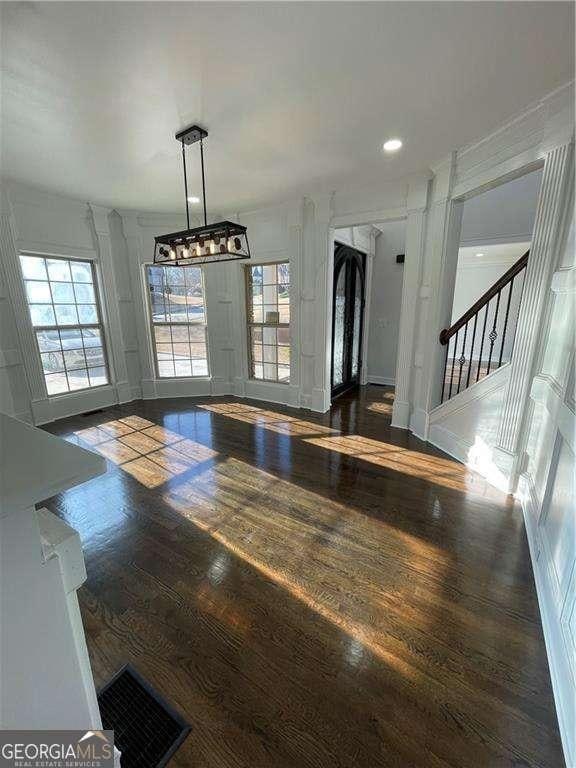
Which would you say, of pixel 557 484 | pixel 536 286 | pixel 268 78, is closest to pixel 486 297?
pixel 536 286

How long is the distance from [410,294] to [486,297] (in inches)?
32.3

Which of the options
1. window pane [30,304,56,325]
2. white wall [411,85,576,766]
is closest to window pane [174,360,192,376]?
window pane [30,304,56,325]

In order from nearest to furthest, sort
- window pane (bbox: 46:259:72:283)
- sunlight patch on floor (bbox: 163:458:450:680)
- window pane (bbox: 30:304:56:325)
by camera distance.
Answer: sunlight patch on floor (bbox: 163:458:450:680)
window pane (bbox: 30:304:56:325)
window pane (bbox: 46:259:72:283)

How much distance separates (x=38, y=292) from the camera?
413 centimetres

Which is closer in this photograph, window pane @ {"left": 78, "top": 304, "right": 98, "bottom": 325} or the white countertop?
the white countertop

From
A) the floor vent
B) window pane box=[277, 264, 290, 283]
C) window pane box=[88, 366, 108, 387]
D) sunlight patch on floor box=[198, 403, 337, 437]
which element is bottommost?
the floor vent

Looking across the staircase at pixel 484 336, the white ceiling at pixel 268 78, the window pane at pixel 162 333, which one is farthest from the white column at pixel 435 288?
the window pane at pixel 162 333

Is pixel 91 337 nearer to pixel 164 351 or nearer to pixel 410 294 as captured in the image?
pixel 164 351

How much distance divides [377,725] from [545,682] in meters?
0.77

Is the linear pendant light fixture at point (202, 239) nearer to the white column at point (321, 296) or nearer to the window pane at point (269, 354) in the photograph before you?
the white column at point (321, 296)

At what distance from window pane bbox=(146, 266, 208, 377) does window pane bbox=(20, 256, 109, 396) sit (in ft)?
2.74

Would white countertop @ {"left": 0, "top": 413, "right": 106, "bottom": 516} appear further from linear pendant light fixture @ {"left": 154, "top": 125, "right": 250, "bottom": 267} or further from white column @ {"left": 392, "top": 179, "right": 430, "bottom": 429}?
white column @ {"left": 392, "top": 179, "right": 430, "bottom": 429}

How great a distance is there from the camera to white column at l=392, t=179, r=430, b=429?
3.41 m

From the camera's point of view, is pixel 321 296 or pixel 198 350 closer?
pixel 321 296
